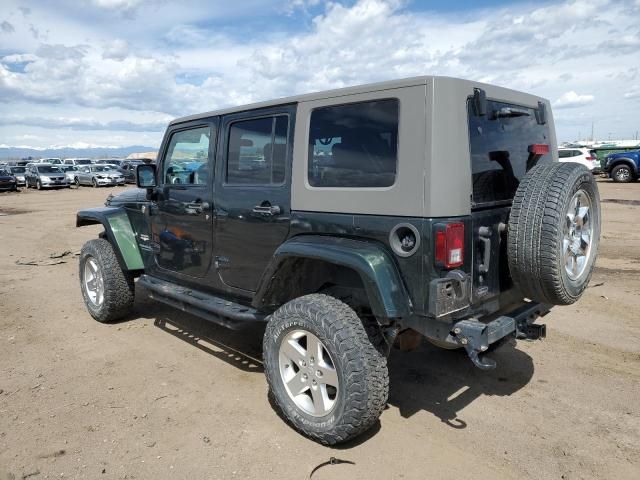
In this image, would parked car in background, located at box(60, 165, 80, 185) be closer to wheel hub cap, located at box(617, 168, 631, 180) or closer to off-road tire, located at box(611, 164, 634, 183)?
off-road tire, located at box(611, 164, 634, 183)

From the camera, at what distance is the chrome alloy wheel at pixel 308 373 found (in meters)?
2.99

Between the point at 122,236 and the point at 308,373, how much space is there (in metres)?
2.86

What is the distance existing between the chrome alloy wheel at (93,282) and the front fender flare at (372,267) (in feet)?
10.2

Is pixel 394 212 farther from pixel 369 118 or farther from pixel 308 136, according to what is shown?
pixel 308 136

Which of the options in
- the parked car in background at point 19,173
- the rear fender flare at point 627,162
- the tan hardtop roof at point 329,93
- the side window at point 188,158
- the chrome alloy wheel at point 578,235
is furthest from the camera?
the parked car in background at point 19,173

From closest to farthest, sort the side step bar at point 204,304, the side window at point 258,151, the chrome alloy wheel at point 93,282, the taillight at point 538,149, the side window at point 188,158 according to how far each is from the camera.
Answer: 1. the taillight at point 538,149
2. the side window at point 258,151
3. the side step bar at point 204,304
4. the side window at point 188,158
5. the chrome alloy wheel at point 93,282

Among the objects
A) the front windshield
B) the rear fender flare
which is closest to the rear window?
the rear fender flare

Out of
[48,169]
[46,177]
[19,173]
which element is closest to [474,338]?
[46,177]

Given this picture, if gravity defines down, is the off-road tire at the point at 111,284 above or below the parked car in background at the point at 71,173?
below

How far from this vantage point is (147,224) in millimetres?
4840

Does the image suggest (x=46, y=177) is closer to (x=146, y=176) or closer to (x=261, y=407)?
(x=146, y=176)

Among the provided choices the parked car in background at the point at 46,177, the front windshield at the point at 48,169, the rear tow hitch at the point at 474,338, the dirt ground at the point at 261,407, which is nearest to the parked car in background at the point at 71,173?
the front windshield at the point at 48,169

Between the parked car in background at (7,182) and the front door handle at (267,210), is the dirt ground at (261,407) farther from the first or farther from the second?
the parked car in background at (7,182)

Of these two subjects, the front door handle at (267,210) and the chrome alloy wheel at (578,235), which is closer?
the chrome alloy wheel at (578,235)
